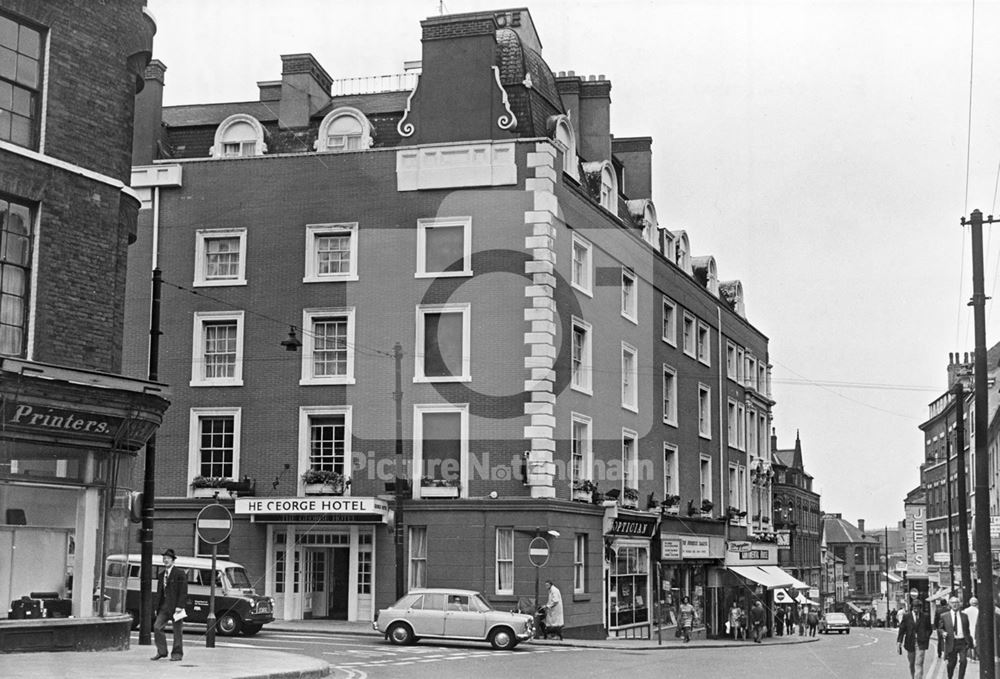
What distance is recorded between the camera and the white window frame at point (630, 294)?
41906mm

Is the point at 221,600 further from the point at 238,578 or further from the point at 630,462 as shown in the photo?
the point at 630,462

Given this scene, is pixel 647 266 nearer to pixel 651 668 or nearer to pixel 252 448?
pixel 252 448

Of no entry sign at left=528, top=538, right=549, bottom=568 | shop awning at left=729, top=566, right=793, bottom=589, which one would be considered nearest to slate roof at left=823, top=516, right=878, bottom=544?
shop awning at left=729, top=566, right=793, bottom=589

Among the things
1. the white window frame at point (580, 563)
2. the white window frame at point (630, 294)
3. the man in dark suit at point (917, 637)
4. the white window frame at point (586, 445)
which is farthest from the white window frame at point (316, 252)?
the man in dark suit at point (917, 637)

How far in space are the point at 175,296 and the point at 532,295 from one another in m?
11.1

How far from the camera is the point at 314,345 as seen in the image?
36031 millimetres

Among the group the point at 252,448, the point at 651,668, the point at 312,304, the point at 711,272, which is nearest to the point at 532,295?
the point at 312,304

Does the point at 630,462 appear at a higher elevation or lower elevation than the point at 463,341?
lower

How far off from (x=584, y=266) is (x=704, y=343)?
1527 centimetres

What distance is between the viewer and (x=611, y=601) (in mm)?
38562

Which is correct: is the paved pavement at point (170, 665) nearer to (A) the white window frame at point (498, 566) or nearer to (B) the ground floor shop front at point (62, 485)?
(B) the ground floor shop front at point (62, 485)

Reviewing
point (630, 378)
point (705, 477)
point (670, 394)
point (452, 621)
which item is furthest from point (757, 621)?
point (452, 621)

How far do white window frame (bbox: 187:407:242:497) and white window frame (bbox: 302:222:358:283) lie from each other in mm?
4543

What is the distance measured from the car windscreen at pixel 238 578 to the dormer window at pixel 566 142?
15.2 meters
